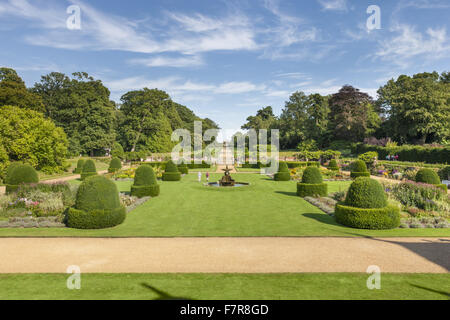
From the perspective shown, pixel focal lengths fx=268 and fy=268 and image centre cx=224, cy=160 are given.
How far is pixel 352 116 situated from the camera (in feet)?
183

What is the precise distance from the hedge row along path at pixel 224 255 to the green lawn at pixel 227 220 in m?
0.64

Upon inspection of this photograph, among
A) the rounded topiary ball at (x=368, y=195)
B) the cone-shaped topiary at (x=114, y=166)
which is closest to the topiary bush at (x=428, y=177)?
the rounded topiary ball at (x=368, y=195)

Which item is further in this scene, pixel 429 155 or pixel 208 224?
pixel 429 155

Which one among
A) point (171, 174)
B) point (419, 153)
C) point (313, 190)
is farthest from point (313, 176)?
point (419, 153)

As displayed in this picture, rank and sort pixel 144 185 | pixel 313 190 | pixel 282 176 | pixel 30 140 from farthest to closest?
pixel 30 140, pixel 282 176, pixel 144 185, pixel 313 190

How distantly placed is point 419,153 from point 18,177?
3959cm

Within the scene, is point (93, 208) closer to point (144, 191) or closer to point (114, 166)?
point (144, 191)

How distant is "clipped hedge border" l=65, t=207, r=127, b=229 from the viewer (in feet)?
32.0

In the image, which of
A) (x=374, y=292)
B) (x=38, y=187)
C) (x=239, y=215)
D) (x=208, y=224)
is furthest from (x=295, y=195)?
(x=38, y=187)

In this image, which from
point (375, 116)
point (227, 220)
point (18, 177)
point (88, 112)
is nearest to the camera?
point (227, 220)

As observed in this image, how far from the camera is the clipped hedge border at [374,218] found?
9750 millimetres
